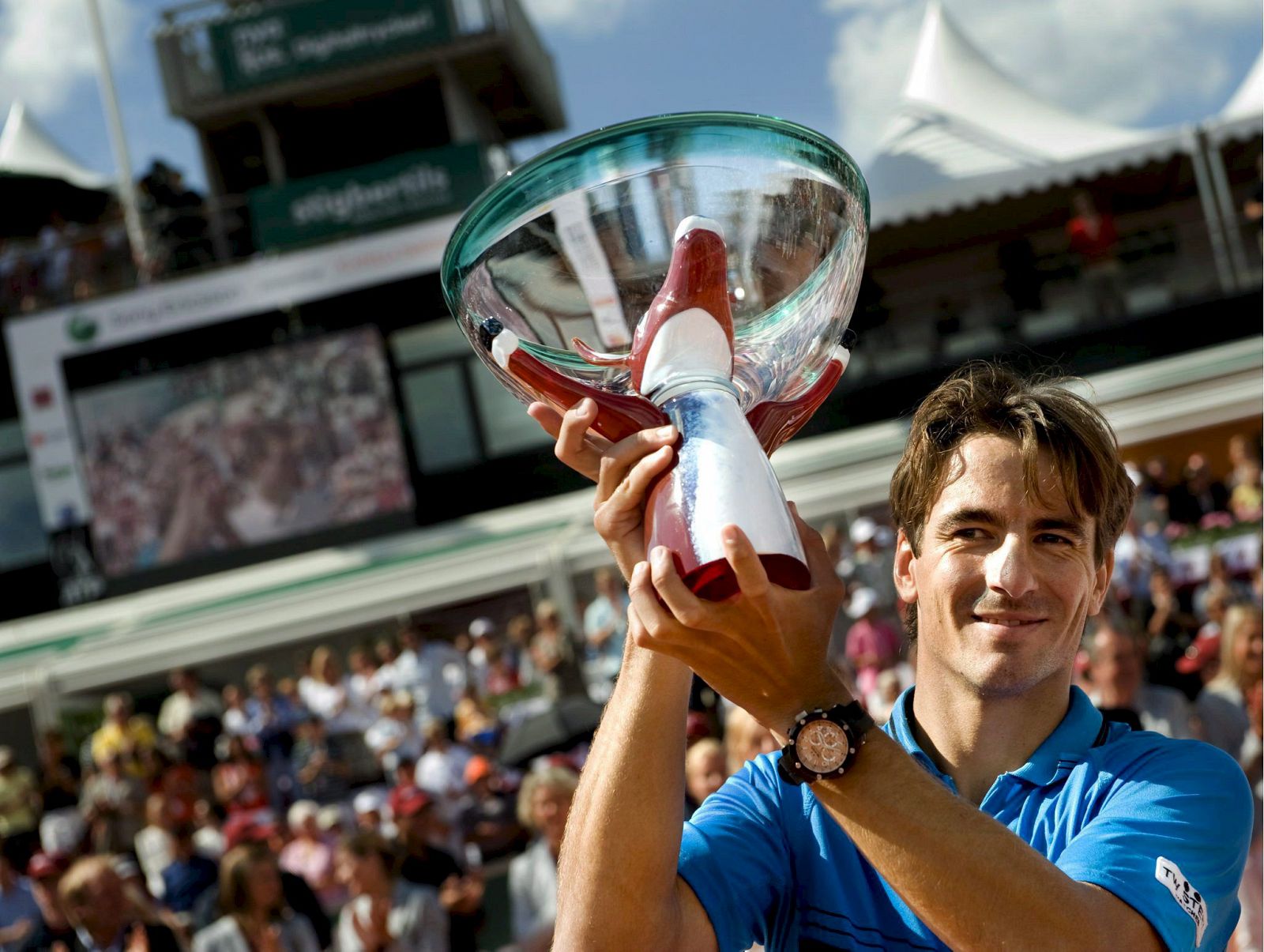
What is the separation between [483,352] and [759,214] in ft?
0.96

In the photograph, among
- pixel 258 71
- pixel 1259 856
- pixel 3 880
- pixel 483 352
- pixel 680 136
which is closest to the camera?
pixel 680 136

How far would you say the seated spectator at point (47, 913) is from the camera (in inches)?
217

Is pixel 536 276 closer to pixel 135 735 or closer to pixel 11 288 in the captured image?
pixel 135 735

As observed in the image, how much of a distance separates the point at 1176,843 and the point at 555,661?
6.98 m

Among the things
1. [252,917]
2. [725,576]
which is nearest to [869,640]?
[252,917]

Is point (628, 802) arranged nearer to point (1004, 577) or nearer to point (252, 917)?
point (1004, 577)

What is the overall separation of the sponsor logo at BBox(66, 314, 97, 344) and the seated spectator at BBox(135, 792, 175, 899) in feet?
26.6

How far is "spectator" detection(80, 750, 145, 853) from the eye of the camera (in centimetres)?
707

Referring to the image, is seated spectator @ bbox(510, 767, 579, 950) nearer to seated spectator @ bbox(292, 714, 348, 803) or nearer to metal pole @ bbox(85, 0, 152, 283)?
seated spectator @ bbox(292, 714, 348, 803)

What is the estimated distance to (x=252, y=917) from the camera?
4816mm

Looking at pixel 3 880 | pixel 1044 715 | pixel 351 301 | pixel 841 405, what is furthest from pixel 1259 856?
pixel 351 301

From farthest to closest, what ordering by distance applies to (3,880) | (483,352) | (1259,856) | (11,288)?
1. (11,288)
2. (3,880)
3. (1259,856)
4. (483,352)

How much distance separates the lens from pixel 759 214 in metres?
1.33

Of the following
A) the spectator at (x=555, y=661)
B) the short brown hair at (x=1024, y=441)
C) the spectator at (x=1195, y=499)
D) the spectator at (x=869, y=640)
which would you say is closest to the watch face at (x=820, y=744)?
the short brown hair at (x=1024, y=441)
